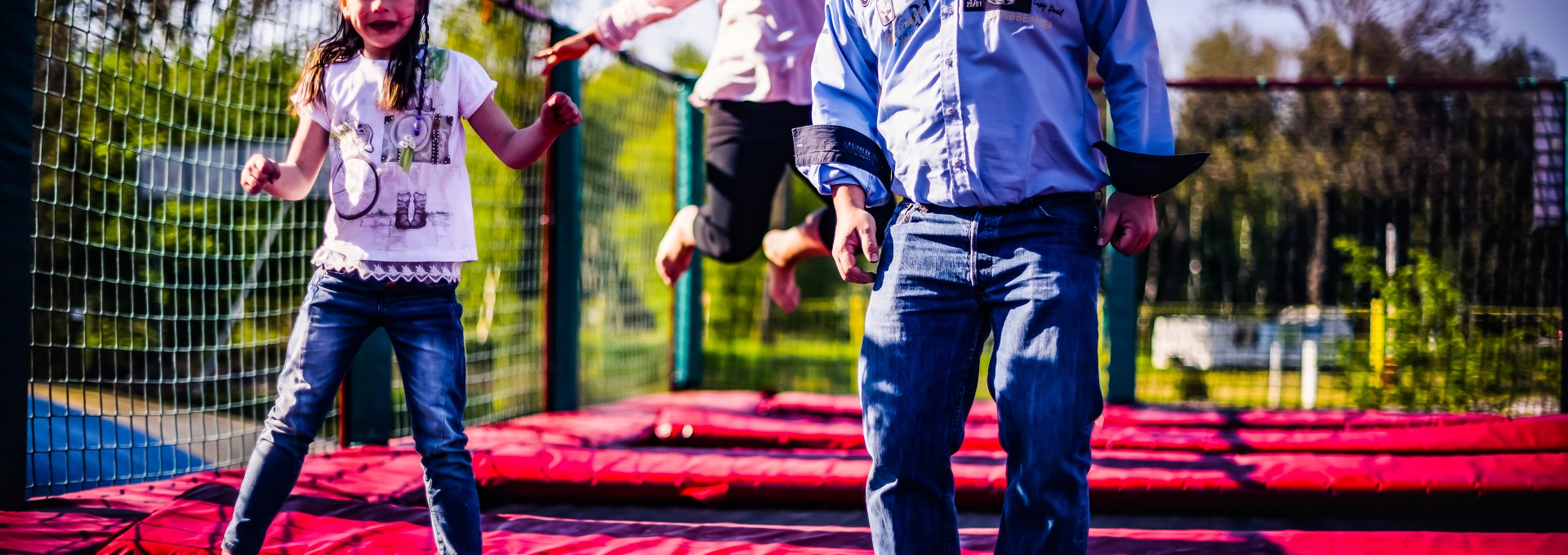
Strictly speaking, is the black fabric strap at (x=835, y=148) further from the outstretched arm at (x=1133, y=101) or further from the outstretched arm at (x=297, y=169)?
the outstretched arm at (x=297, y=169)

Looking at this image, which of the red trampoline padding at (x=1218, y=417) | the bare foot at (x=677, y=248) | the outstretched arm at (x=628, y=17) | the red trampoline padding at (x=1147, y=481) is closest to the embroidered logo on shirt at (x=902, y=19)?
the outstretched arm at (x=628, y=17)

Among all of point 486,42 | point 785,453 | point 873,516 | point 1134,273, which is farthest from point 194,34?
point 1134,273

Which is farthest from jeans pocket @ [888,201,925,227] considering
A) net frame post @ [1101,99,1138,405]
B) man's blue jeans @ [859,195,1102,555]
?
net frame post @ [1101,99,1138,405]

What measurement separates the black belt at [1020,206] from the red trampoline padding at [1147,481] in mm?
1229

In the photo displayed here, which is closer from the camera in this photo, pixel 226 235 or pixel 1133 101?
pixel 1133 101

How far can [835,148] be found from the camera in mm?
1601

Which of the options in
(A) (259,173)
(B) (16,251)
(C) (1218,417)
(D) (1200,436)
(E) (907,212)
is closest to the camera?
(E) (907,212)

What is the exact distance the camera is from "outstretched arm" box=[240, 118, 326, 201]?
1789 mm

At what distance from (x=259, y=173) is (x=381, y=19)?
34 cm

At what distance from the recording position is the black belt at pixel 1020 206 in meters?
1.54

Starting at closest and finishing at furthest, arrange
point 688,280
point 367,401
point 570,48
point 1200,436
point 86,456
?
point 570,48, point 86,456, point 367,401, point 1200,436, point 688,280

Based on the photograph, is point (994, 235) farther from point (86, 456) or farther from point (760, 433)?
point (86, 456)

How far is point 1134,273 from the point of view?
4.97 meters

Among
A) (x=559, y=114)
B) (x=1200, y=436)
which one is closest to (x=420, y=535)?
(x=559, y=114)
